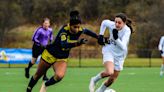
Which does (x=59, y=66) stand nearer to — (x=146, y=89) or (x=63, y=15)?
(x=146, y=89)

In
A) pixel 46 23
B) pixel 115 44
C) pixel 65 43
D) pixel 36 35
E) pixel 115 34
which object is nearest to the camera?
pixel 65 43

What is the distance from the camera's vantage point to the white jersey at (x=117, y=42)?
41.0ft

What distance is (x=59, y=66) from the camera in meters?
12.0

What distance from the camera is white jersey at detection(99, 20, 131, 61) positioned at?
1249 centimetres

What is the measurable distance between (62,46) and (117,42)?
1556 millimetres

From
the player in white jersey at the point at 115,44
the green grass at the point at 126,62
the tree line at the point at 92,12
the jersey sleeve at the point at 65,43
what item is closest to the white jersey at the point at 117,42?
the player in white jersey at the point at 115,44

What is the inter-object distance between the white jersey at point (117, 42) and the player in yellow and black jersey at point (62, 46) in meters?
0.84

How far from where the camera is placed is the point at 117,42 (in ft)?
40.7

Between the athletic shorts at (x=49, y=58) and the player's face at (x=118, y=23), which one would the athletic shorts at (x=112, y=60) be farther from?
the athletic shorts at (x=49, y=58)

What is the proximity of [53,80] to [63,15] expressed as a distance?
68.5 meters

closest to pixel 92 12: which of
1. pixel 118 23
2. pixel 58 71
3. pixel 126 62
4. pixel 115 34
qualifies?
pixel 126 62

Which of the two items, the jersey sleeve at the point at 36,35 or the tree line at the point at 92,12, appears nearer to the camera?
the jersey sleeve at the point at 36,35

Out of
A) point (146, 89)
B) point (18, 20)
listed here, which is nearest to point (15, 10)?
point (18, 20)

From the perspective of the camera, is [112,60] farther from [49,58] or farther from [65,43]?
[65,43]
